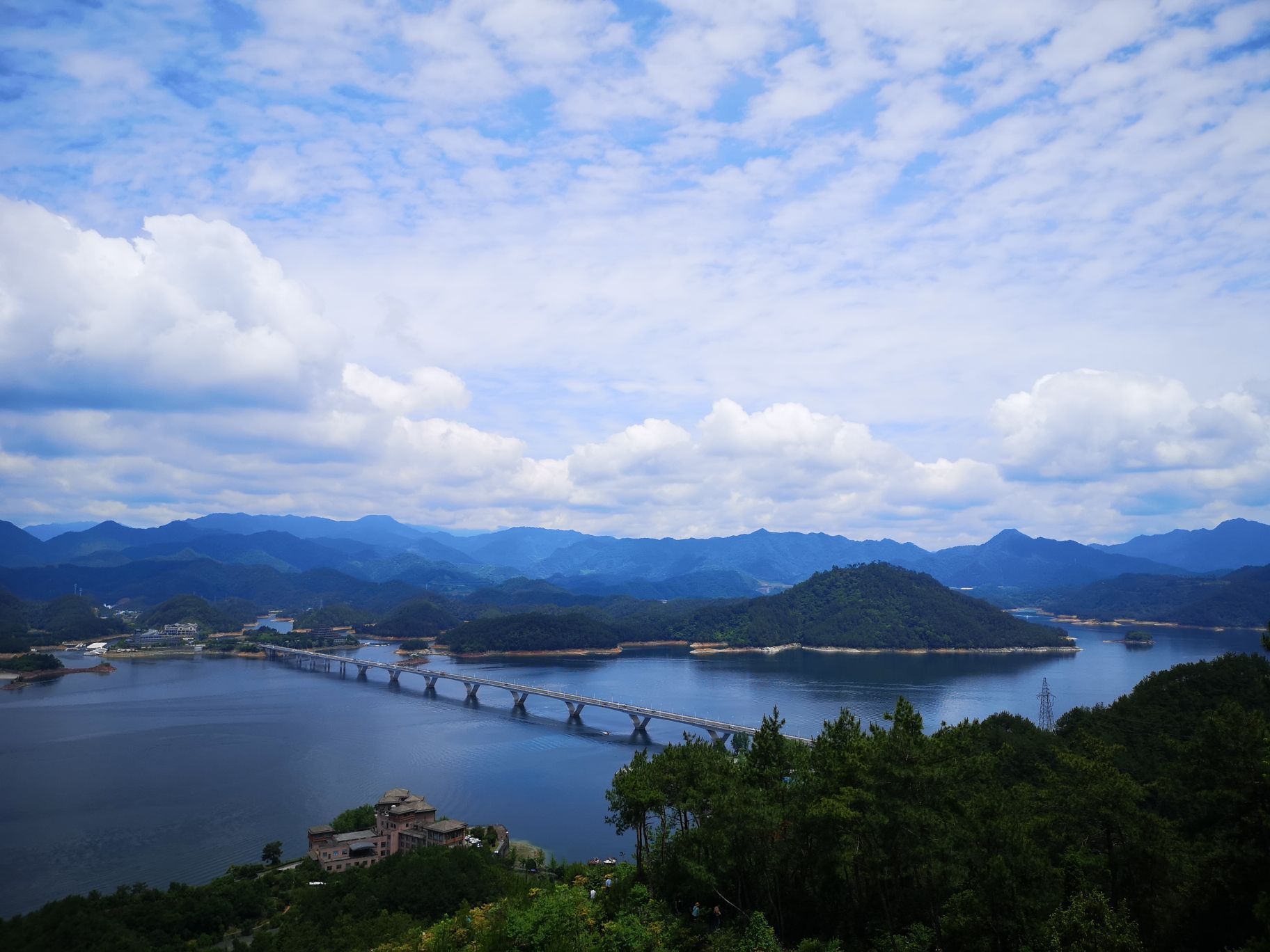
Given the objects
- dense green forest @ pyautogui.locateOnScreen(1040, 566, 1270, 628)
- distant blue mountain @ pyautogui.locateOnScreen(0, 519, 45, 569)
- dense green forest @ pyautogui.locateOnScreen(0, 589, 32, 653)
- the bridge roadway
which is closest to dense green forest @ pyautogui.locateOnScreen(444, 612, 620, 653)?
the bridge roadway

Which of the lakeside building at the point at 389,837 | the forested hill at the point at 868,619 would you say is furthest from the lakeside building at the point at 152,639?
the lakeside building at the point at 389,837

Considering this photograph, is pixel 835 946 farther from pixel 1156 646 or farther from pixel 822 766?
pixel 1156 646

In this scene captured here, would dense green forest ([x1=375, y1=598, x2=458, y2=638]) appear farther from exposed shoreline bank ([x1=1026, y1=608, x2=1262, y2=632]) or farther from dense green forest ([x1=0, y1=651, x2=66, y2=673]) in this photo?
exposed shoreline bank ([x1=1026, y1=608, x2=1262, y2=632])

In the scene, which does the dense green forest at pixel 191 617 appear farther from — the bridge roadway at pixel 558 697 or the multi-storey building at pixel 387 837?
the multi-storey building at pixel 387 837

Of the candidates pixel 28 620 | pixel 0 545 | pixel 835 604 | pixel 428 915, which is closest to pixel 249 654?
pixel 28 620

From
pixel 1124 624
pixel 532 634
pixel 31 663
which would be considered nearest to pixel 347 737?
pixel 31 663

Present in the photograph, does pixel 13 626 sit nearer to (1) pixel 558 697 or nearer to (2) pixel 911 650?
(1) pixel 558 697
